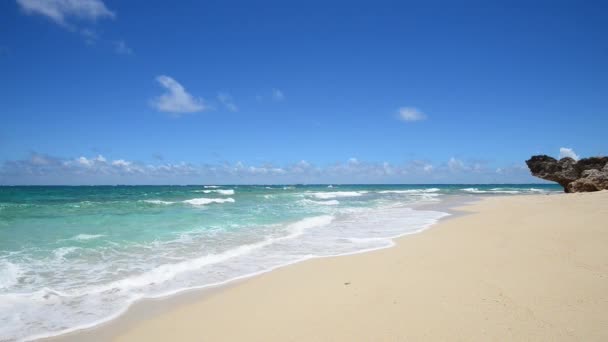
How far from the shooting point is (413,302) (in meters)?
3.86

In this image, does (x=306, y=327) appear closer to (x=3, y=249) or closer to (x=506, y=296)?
(x=506, y=296)

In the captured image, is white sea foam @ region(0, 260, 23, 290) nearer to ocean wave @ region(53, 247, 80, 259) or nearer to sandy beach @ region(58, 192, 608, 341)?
ocean wave @ region(53, 247, 80, 259)

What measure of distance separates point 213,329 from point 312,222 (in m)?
9.62

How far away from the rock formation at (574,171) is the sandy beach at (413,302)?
86.0ft

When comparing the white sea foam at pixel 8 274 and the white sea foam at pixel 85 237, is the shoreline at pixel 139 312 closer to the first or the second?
the white sea foam at pixel 8 274

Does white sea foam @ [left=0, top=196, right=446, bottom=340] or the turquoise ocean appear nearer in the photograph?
white sea foam @ [left=0, top=196, right=446, bottom=340]

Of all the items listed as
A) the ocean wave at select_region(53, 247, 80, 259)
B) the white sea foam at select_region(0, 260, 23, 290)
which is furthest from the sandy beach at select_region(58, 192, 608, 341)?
the ocean wave at select_region(53, 247, 80, 259)

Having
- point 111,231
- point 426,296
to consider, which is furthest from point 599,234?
point 111,231

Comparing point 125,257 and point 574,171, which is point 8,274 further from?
point 574,171

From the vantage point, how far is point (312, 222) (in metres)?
13.1

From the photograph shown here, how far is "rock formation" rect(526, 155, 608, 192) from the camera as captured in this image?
1024 inches

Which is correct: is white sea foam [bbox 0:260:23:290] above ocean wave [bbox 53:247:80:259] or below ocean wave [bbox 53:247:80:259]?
below

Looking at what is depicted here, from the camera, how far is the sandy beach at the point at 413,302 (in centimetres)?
317

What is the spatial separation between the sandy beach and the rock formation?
26.2 m
